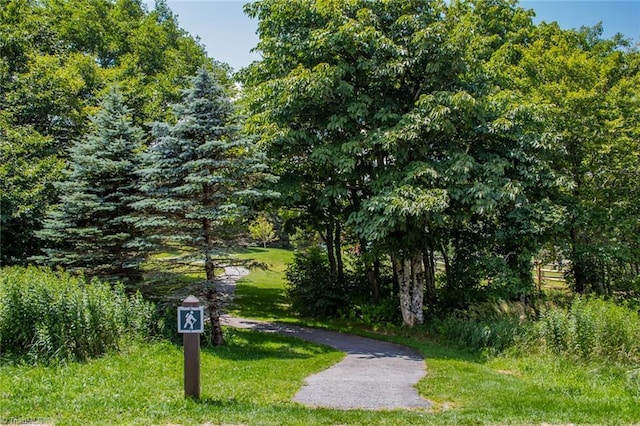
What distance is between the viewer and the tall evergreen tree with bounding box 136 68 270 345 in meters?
8.55

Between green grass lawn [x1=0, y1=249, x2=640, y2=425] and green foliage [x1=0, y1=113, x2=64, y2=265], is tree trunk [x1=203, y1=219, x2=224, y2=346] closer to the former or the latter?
green grass lawn [x1=0, y1=249, x2=640, y2=425]

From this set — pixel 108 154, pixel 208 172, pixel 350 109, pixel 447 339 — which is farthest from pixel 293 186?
pixel 447 339

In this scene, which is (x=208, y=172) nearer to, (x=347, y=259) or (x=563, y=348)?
(x=563, y=348)

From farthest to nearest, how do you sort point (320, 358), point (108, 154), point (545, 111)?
point (545, 111) → point (108, 154) → point (320, 358)

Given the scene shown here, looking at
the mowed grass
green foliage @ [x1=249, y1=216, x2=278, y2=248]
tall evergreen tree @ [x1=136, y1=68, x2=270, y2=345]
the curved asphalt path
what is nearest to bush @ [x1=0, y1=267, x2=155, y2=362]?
tall evergreen tree @ [x1=136, y1=68, x2=270, y2=345]

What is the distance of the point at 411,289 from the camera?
1248cm

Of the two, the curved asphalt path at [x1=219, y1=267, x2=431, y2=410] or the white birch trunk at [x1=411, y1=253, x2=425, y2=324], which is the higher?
the white birch trunk at [x1=411, y1=253, x2=425, y2=324]

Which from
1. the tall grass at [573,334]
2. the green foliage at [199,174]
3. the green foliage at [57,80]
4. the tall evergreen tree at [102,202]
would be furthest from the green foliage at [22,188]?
the tall grass at [573,334]

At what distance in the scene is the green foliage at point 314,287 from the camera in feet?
46.6

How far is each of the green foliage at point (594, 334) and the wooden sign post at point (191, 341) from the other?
6.57 m

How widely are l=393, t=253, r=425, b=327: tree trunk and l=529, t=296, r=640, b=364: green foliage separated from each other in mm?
4045

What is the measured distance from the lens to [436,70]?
407 inches

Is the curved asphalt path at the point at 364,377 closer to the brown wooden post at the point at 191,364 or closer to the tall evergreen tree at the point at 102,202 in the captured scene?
the brown wooden post at the point at 191,364

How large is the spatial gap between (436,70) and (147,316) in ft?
27.3
